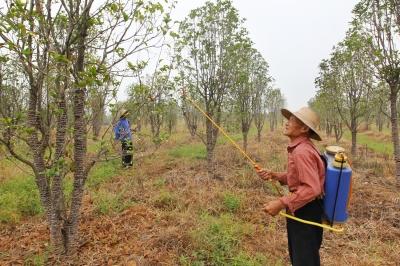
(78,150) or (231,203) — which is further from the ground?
(78,150)

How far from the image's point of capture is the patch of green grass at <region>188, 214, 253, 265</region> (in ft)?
15.7

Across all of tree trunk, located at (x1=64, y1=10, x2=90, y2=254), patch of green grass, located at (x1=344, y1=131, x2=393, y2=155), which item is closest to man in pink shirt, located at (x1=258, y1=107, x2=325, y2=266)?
tree trunk, located at (x1=64, y1=10, x2=90, y2=254)

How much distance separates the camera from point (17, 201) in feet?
22.6

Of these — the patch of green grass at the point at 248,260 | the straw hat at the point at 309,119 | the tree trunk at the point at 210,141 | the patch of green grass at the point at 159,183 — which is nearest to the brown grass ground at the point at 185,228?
the patch of green grass at the point at 159,183

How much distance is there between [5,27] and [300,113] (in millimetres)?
2809

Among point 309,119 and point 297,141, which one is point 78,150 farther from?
point 309,119

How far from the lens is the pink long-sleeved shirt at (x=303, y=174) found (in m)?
3.01

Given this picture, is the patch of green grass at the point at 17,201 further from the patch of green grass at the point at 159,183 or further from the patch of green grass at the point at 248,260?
the patch of green grass at the point at 248,260

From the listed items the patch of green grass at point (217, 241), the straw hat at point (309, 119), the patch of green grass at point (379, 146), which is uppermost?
the straw hat at point (309, 119)

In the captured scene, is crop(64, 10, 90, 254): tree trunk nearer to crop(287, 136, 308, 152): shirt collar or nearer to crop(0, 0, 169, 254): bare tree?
crop(0, 0, 169, 254): bare tree

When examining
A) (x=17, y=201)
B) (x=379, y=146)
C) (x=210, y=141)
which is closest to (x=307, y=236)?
(x=17, y=201)

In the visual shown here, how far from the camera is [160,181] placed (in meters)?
8.59

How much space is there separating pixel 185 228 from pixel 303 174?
9.87 feet

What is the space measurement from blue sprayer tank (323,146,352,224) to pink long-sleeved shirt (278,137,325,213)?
0.09 m
